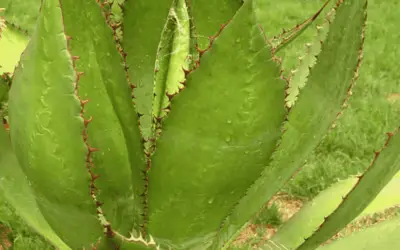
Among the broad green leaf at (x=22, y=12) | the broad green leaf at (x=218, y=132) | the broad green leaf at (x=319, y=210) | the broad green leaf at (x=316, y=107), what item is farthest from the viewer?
the broad green leaf at (x=22, y=12)

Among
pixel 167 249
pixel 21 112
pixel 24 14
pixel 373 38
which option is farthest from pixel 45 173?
pixel 24 14

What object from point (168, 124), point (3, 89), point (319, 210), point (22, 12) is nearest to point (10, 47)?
point (3, 89)

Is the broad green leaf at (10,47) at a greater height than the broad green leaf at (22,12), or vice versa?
the broad green leaf at (10,47)

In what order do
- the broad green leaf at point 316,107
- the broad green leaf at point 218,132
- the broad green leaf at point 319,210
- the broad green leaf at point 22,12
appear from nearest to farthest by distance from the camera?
the broad green leaf at point 218,132, the broad green leaf at point 316,107, the broad green leaf at point 319,210, the broad green leaf at point 22,12

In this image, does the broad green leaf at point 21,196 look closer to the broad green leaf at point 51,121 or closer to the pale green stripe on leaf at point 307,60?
the broad green leaf at point 51,121

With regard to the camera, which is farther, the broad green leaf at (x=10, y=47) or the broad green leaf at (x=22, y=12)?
the broad green leaf at (x=22, y=12)

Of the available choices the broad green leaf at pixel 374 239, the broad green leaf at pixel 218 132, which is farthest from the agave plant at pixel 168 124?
the broad green leaf at pixel 374 239

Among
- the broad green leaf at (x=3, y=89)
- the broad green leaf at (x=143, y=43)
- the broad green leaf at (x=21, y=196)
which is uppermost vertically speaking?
the broad green leaf at (x=143, y=43)
